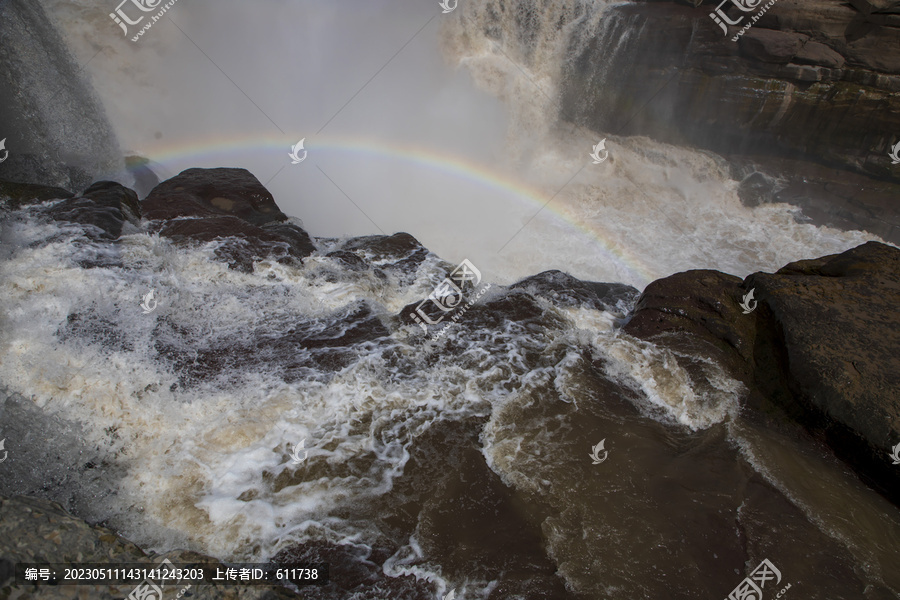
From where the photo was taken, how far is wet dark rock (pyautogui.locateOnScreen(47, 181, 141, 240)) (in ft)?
22.2

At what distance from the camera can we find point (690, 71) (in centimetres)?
1262

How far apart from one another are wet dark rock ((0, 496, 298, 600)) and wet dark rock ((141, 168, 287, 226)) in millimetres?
5724

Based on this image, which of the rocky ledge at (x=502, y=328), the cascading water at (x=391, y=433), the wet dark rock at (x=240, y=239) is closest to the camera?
the rocky ledge at (x=502, y=328)

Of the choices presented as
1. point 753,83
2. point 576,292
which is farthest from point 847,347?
point 753,83

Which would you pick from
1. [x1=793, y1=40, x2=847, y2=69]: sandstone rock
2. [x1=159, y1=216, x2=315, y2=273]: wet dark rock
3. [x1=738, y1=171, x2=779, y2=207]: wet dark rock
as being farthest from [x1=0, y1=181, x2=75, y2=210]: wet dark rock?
[x1=793, y1=40, x2=847, y2=69]: sandstone rock

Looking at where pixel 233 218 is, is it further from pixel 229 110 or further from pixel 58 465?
pixel 229 110

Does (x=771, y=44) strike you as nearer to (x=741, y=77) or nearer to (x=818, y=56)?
(x=741, y=77)

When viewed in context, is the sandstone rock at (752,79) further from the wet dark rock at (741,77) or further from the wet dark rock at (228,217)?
the wet dark rock at (228,217)

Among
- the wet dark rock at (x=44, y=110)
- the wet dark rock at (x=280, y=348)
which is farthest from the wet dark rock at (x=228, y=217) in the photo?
the wet dark rock at (x=44, y=110)

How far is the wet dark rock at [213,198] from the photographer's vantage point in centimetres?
795

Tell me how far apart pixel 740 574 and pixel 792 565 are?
0.43 meters

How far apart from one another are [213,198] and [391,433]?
607 centimetres

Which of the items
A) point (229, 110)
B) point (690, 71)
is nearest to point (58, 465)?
point (229, 110)

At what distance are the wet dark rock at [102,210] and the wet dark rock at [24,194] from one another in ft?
1.01
